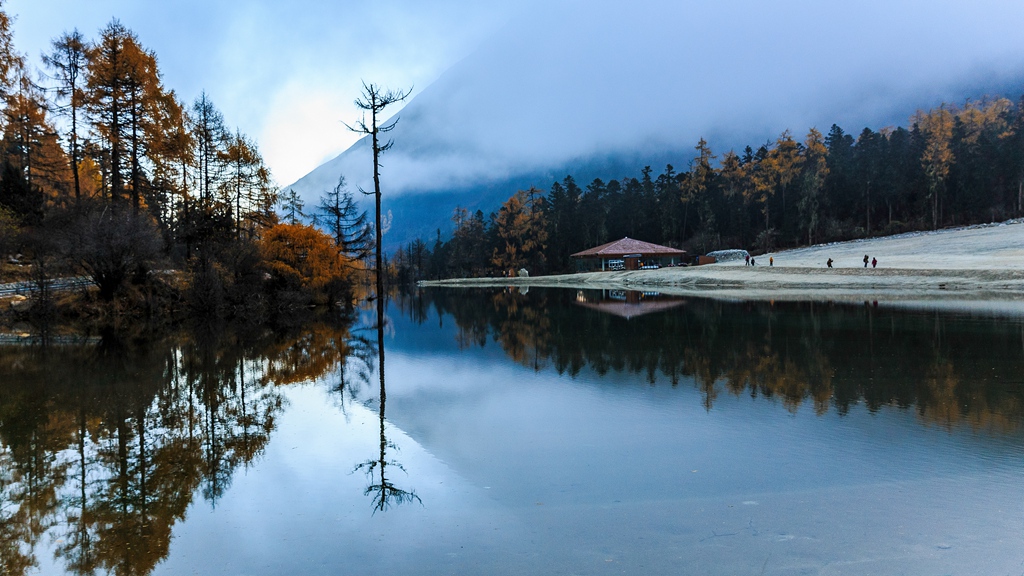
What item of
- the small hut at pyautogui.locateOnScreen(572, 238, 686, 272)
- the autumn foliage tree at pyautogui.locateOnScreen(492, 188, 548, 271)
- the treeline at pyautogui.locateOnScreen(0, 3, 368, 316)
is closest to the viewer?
the treeline at pyautogui.locateOnScreen(0, 3, 368, 316)

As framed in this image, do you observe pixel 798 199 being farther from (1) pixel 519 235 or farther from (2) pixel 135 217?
(2) pixel 135 217

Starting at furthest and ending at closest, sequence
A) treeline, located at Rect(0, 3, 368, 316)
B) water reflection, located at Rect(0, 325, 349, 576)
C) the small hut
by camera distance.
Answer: the small hut, treeline, located at Rect(0, 3, 368, 316), water reflection, located at Rect(0, 325, 349, 576)

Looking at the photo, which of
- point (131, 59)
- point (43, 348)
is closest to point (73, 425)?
point (43, 348)

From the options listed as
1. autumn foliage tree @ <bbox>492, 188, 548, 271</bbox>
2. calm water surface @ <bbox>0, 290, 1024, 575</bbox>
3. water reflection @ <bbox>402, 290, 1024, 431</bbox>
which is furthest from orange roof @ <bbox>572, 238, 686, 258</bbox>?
calm water surface @ <bbox>0, 290, 1024, 575</bbox>

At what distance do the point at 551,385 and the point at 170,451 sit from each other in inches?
223

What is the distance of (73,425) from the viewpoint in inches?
313

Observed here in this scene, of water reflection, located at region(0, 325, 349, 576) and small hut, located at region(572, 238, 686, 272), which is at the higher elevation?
small hut, located at region(572, 238, 686, 272)

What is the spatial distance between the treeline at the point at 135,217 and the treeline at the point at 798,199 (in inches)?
2346

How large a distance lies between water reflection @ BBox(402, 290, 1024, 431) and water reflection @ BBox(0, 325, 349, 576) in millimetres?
5730

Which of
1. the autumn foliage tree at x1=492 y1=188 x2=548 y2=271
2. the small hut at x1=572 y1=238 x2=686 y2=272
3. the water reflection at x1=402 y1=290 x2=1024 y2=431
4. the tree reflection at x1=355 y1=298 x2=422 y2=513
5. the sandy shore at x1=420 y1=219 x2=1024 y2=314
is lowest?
the tree reflection at x1=355 y1=298 x2=422 y2=513

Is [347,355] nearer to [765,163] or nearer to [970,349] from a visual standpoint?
[970,349]

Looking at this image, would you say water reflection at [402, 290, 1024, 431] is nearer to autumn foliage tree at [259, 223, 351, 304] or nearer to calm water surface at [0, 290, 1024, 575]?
calm water surface at [0, 290, 1024, 575]

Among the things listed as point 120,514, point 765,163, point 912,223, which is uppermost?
point 765,163

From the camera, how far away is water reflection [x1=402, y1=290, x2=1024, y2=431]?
8.24 meters
